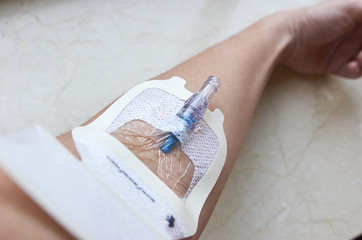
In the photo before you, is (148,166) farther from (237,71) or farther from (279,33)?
(279,33)

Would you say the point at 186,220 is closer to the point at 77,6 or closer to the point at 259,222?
the point at 259,222

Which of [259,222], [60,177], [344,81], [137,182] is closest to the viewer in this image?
[60,177]

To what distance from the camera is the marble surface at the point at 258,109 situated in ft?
3.40

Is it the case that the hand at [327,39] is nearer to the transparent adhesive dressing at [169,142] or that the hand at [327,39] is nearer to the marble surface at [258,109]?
the marble surface at [258,109]

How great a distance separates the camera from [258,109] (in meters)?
1.16

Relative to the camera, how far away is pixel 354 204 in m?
1.08

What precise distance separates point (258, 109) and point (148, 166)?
652 mm

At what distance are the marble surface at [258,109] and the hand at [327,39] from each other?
0.22ft

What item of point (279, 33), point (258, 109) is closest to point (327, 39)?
point (279, 33)

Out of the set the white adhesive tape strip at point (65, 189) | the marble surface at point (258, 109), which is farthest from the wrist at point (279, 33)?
the white adhesive tape strip at point (65, 189)

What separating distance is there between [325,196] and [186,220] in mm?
709

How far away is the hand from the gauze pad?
57cm

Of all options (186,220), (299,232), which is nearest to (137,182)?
(186,220)

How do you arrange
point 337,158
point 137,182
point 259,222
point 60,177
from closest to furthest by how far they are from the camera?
point 60,177
point 137,182
point 259,222
point 337,158
